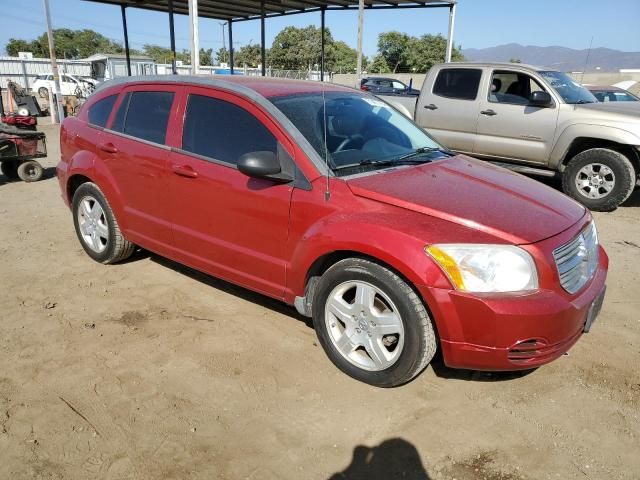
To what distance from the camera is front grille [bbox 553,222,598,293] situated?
2658 millimetres

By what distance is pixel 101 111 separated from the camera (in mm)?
4504

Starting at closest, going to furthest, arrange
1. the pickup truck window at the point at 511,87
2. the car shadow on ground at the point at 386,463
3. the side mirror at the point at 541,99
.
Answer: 1. the car shadow on ground at the point at 386,463
2. the side mirror at the point at 541,99
3. the pickup truck window at the point at 511,87

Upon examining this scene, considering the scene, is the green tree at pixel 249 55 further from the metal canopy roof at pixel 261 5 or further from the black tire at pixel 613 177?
the black tire at pixel 613 177

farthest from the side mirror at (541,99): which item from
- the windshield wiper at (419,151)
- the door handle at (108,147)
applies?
the door handle at (108,147)

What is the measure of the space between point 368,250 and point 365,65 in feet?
250

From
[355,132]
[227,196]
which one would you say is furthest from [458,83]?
[227,196]

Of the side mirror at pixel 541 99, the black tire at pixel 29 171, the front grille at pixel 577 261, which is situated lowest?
the black tire at pixel 29 171

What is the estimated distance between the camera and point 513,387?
297 centimetres

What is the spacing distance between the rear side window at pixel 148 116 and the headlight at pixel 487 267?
2422 mm

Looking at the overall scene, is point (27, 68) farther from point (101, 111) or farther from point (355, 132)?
point (355, 132)

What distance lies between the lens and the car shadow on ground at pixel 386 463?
7.60ft

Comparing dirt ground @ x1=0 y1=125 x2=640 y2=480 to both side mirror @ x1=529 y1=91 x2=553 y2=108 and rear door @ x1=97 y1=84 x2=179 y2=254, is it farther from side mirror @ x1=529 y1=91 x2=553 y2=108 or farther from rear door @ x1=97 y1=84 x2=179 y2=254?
side mirror @ x1=529 y1=91 x2=553 y2=108

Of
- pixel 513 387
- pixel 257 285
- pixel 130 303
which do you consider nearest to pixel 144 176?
pixel 130 303

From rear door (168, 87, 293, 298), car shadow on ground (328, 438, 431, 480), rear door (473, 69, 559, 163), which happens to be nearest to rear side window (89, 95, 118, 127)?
rear door (168, 87, 293, 298)
